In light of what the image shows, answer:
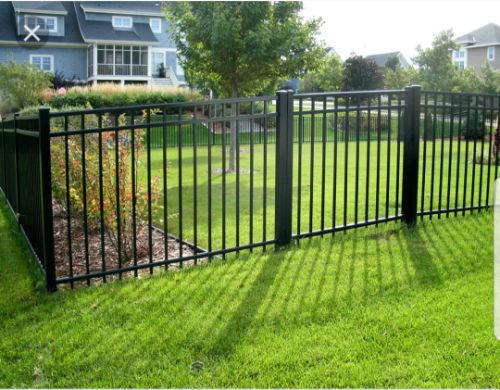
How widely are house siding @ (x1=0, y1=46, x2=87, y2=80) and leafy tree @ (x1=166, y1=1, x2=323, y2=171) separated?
3123cm

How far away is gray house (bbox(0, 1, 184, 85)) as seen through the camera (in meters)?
42.1

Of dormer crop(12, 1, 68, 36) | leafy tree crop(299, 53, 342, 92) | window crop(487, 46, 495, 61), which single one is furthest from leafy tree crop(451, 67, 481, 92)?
A: dormer crop(12, 1, 68, 36)

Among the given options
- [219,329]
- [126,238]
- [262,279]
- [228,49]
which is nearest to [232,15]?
[228,49]

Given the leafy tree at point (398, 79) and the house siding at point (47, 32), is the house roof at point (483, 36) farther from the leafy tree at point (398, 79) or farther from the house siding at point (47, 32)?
the house siding at point (47, 32)

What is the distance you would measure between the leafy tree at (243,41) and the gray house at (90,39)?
2763 centimetres

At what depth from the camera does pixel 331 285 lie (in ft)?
15.8

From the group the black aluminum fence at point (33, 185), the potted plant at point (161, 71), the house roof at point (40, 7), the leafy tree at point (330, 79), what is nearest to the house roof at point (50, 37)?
the house roof at point (40, 7)

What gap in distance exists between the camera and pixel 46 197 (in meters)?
4.73

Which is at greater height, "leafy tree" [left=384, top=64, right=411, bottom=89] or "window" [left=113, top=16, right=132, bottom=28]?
"window" [left=113, top=16, right=132, bottom=28]

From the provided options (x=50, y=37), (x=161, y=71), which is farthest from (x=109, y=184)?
(x=161, y=71)

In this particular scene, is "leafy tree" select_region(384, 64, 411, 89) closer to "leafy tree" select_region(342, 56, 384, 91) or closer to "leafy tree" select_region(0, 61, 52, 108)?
"leafy tree" select_region(342, 56, 384, 91)

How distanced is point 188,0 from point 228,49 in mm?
1603

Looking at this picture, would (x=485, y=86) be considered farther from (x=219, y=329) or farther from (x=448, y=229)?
(x=219, y=329)

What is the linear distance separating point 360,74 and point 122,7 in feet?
64.6
